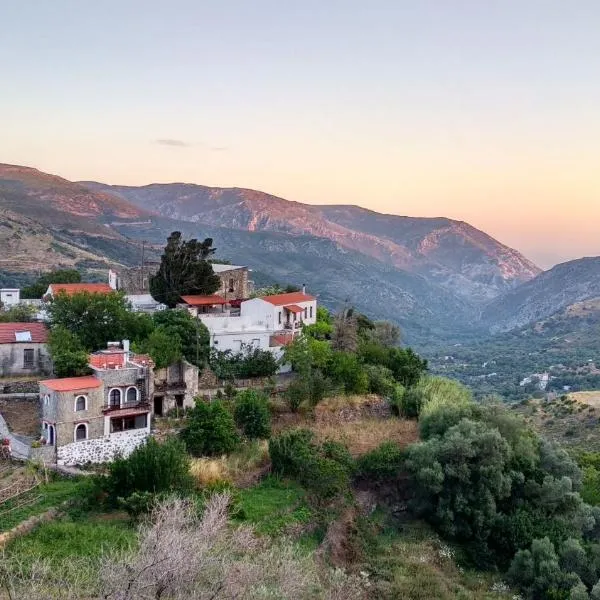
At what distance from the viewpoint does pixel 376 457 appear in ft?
75.4

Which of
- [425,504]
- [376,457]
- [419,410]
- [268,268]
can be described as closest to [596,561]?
[425,504]

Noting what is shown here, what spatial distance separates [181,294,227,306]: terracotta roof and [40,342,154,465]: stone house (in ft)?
32.2

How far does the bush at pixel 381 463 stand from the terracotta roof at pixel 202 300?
46.3 ft

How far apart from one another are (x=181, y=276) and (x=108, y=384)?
45.2 feet

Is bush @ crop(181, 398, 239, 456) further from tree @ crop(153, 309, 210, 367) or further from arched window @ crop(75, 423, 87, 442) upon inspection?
tree @ crop(153, 309, 210, 367)

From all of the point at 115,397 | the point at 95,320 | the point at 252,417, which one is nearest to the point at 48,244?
the point at 95,320

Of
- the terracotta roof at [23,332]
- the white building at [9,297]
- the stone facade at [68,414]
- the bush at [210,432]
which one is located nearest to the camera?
the stone facade at [68,414]

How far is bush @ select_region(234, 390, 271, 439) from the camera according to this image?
23.9m

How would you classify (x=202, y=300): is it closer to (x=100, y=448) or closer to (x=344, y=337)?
(x=344, y=337)

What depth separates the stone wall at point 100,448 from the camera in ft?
69.9

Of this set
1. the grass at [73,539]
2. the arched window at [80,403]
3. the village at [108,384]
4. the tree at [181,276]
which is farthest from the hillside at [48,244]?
the grass at [73,539]

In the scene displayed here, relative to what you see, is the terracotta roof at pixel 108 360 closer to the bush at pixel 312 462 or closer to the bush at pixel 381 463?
the bush at pixel 312 462

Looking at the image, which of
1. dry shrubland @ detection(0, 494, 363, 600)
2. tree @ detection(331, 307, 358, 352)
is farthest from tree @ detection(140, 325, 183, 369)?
dry shrubland @ detection(0, 494, 363, 600)

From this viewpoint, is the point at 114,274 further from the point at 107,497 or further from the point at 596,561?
the point at 596,561
